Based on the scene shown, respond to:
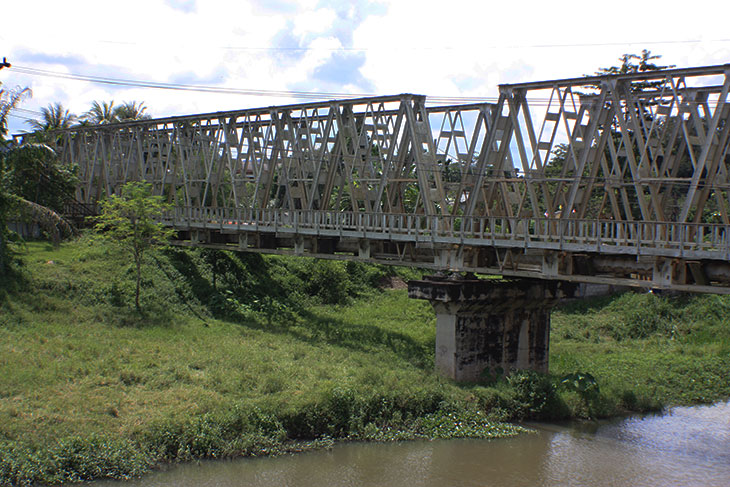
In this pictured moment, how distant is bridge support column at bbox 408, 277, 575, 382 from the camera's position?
2616cm

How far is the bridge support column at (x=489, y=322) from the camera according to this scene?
26.2 meters

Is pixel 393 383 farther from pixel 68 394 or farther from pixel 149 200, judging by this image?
pixel 149 200

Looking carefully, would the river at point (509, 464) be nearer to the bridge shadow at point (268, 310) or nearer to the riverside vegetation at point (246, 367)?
the riverside vegetation at point (246, 367)

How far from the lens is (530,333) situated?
29.0 meters

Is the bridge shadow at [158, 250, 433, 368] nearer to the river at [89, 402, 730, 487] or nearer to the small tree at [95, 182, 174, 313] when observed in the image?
the small tree at [95, 182, 174, 313]

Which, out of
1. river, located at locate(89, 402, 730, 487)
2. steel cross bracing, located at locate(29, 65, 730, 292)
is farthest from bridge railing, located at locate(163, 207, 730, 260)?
river, located at locate(89, 402, 730, 487)

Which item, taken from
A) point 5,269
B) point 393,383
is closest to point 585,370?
point 393,383

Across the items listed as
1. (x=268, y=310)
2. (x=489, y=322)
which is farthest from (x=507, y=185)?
(x=268, y=310)

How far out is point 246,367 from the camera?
23969 millimetres

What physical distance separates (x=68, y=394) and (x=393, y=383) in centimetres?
1017

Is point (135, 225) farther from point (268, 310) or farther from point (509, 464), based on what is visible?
point (509, 464)

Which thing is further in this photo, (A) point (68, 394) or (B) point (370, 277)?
(B) point (370, 277)

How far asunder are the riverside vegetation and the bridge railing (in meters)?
4.44

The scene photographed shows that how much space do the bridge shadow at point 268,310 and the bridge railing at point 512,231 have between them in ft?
9.96
